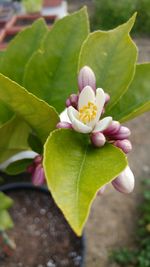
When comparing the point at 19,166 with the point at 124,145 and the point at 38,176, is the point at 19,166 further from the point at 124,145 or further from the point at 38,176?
the point at 124,145

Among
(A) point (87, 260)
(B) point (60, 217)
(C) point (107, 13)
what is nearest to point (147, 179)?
(A) point (87, 260)

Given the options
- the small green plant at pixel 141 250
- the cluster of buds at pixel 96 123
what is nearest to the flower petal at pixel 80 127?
the cluster of buds at pixel 96 123

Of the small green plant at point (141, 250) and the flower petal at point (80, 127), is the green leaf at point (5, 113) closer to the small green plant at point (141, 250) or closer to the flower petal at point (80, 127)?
the flower petal at point (80, 127)

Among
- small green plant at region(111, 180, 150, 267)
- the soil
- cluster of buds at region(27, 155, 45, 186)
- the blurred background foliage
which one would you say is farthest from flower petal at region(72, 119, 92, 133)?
the blurred background foliage

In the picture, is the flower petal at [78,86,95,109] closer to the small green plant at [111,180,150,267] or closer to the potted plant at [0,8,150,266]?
the potted plant at [0,8,150,266]

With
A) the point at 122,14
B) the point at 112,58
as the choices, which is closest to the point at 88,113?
the point at 112,58

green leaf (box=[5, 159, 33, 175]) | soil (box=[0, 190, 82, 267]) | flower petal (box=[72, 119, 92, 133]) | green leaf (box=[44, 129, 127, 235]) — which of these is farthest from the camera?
soil (box=[0, 190, 82, 267])
